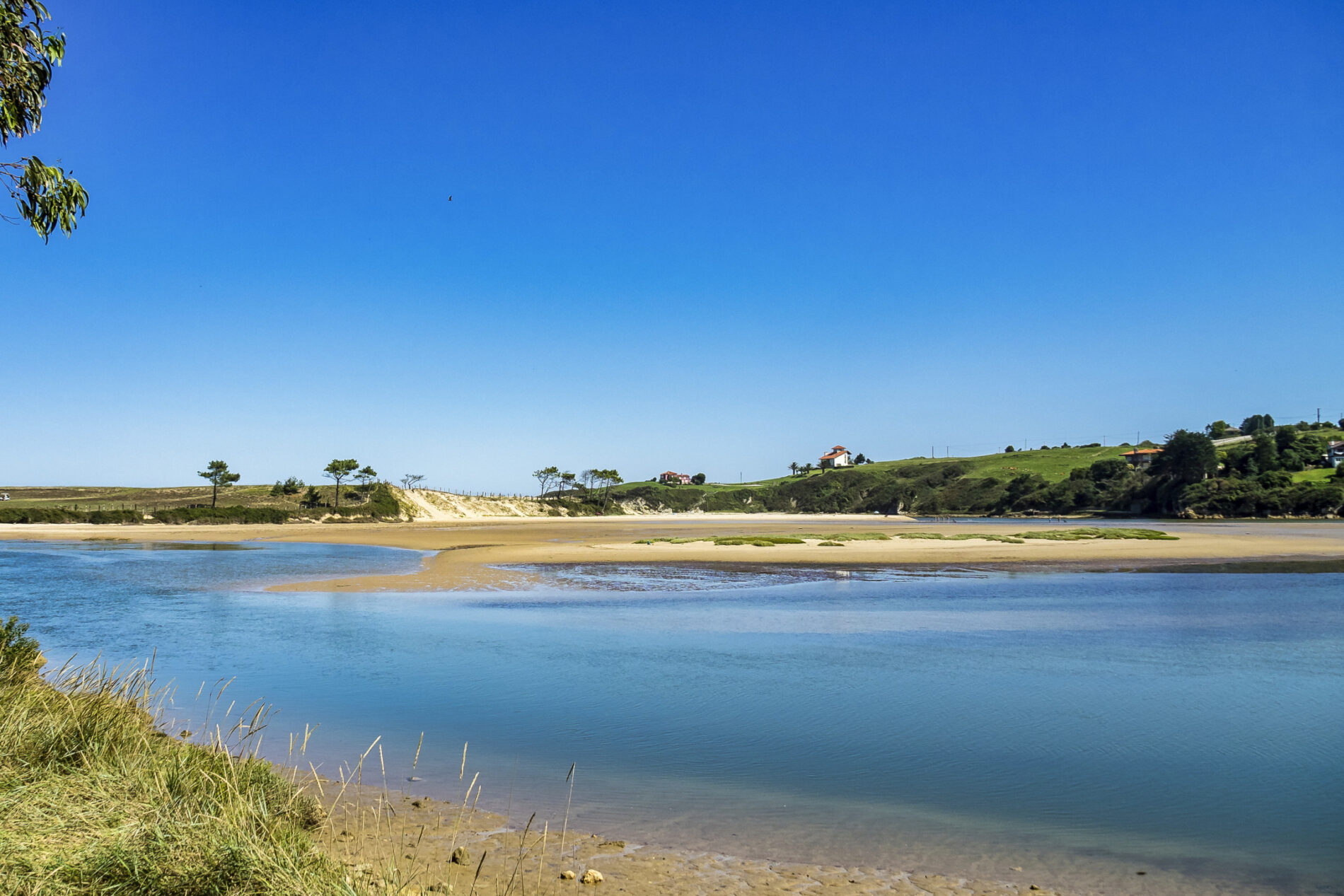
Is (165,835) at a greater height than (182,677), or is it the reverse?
(165,835)

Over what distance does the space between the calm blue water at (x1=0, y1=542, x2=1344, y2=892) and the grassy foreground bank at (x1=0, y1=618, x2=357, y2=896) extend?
192cm

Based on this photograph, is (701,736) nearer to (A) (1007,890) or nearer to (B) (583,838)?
(B) (583,838)

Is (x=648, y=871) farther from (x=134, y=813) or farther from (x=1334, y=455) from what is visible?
(x=1334, y=455)

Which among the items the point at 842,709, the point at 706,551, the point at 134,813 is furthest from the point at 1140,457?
the point at 134,813

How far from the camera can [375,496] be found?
9812 centimetres

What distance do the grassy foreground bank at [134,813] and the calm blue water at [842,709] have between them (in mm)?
1922

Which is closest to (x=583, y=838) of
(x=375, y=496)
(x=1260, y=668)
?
(x=1260, y=668)

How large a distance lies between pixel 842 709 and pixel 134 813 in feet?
26.8

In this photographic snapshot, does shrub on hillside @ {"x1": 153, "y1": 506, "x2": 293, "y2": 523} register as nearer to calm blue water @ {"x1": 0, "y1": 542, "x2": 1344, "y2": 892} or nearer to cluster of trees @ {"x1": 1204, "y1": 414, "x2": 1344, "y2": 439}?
calm blue water @ {"x1": 0, "y1": 542, "x2": 1344, "y2": 892}

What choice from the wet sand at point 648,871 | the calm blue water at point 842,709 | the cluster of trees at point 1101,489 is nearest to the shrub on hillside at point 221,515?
the calm blue water at point 842,709

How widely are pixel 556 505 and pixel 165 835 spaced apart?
120929 mm

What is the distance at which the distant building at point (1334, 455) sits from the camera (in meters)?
114

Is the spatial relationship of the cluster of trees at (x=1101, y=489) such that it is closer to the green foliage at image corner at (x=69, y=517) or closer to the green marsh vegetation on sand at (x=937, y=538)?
the green marsh vegetation on sand at (x=937, y=538)

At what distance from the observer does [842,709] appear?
1077 centimetres
